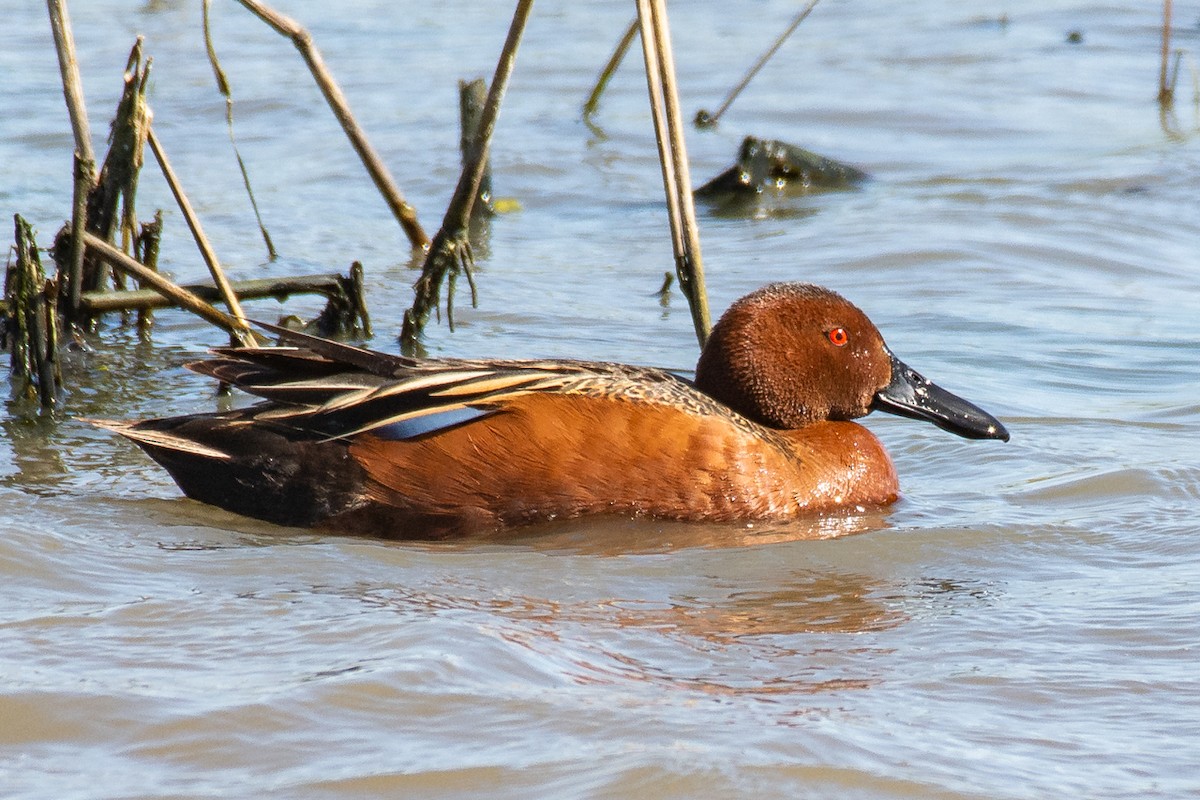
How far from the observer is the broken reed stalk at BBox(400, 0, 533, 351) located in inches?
273

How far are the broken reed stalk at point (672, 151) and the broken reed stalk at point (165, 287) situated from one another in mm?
1772

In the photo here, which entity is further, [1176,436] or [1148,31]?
[1148,31]

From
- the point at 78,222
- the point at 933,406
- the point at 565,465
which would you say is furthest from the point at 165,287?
the point at 933,406

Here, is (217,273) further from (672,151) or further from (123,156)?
(672,151)

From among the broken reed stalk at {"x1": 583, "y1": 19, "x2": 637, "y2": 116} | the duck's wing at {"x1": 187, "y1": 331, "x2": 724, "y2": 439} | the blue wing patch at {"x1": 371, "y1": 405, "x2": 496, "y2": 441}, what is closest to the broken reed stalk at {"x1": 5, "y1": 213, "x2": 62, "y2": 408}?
the duck's wing at {"x1": 187, "y1": 331, "x2": 724, "y2": 439}

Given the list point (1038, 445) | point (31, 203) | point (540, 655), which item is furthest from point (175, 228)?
point (540, 655)

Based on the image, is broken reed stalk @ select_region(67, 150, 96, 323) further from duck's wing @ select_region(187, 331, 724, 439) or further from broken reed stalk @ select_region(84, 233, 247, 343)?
duck's wing @ select_region(187, 331, 724, 439)

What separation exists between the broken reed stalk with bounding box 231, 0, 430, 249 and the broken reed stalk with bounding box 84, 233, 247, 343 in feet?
3.78

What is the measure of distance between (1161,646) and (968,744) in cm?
98

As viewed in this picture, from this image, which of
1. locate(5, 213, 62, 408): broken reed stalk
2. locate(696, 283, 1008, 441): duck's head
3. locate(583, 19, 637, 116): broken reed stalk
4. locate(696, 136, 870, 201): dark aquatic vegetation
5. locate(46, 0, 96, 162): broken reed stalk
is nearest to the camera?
locate(696, 283, 1008, 441): duck's head

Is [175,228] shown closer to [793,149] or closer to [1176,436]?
[793,149]

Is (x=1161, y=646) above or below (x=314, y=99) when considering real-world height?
below

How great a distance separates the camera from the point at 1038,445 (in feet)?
22.7

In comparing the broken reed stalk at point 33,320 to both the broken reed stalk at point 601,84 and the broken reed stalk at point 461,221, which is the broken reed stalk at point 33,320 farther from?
the broken reed stalk at point 601,84
